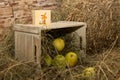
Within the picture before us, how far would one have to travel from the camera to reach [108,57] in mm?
1842

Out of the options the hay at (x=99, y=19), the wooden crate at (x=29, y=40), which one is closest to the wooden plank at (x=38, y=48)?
the wooden crate at (x=29, y=40)

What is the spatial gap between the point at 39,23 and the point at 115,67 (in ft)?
1.67

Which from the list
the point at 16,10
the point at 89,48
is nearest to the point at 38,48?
the point at 89,48

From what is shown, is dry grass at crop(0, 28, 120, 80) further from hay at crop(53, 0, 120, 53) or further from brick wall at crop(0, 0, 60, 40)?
brick wall at crop(0, 0, 60, 40)

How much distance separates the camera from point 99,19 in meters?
2.08

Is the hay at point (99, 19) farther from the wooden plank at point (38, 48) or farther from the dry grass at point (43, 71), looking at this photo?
the wooden plank at point (38, 48)


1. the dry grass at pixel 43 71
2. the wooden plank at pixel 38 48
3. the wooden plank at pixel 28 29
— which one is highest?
the wooden plank at pixel 28 29

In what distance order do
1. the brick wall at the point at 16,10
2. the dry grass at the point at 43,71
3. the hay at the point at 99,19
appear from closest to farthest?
the dry grass at the point at 43,71, the hay at the point at 99,19, the brick wall at the point at 16,10

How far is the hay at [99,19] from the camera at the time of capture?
2076 millimetres

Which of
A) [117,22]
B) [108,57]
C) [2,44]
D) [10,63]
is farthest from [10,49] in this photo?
[117,22]

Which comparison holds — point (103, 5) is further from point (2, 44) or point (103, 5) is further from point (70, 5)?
point (2, 44)

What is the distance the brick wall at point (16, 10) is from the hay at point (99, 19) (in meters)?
0.39

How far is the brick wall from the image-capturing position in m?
2.22

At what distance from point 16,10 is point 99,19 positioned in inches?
27.1
